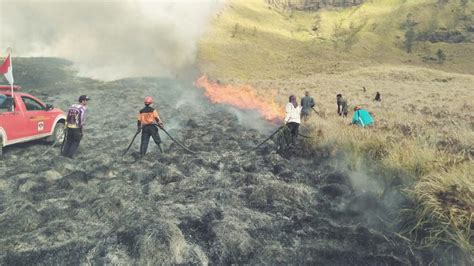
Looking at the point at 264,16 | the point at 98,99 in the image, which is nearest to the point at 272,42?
the point at 264,16

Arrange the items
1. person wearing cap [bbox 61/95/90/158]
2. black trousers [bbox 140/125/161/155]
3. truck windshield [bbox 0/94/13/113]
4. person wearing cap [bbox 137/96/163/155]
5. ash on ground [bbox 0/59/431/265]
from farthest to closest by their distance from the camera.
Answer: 1. black trousers [bbox 140/125/161/155]
2. person wearing cap [bbox 137/96/163/155]
3. person wearing cap [bbox 61/95/90/158]
4. truck windshield [bbox 0/94/13/113]
5. ash on ground [bbox 0/59/431/265]

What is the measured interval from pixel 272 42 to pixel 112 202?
89840 millimetres

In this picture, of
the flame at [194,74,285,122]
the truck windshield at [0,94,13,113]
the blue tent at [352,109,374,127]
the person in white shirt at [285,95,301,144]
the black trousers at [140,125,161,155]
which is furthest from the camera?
the flame at [194,74,285,122]

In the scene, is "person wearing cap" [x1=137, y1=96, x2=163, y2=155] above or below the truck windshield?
below

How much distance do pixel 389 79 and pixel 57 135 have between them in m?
51.2

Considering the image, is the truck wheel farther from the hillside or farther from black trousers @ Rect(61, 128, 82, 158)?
the hillside

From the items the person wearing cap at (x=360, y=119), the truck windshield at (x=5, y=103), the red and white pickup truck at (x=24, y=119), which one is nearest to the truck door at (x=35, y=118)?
the red and white pickup truck at (x=24, y=119)

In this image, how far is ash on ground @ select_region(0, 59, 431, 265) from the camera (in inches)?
266

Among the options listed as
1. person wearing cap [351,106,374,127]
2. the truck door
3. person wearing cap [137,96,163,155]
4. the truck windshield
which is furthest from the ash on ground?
person wearing cap [351,106,374,127]

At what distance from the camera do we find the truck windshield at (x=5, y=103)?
36.3ft

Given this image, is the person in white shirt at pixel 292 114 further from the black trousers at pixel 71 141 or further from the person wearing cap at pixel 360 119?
the black trousers at pixel 71 141

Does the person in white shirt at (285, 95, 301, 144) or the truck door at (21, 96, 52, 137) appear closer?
the truck door at (21, 96, 52, 137)

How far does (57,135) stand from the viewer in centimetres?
1359

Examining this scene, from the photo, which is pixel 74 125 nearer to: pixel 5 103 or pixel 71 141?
pixel 71 141
